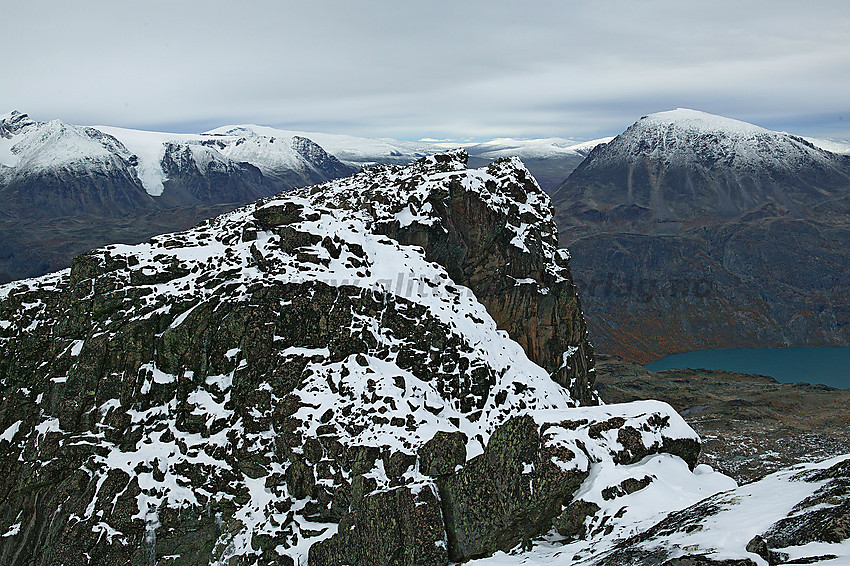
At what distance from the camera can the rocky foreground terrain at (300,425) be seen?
20.8 m

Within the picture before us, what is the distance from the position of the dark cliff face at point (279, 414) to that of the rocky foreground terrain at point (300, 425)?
0.11 m

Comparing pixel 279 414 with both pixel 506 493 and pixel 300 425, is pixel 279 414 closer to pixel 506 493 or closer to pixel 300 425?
pixel 300 425

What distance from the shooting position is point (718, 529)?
1353 cm

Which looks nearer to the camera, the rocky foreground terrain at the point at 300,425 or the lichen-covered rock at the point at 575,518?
the lichen-covered rock at the point at 575,518

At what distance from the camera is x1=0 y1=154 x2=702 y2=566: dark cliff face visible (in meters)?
22.2

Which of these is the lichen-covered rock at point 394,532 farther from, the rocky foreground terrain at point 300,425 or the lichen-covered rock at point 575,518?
the lichen-covered rock at point 575,518

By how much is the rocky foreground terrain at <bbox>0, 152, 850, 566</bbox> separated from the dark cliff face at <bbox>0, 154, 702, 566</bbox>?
0.11 metres

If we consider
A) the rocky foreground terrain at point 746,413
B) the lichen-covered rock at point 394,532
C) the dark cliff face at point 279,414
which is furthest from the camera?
the rocky foreground terrain at point 746,413

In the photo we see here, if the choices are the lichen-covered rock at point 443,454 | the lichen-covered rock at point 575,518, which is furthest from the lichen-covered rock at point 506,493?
the lichen-covered rock at point 443,454

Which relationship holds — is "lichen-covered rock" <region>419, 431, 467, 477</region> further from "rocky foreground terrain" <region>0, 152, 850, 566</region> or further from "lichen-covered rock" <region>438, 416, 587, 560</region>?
"lichen-covered rock" <region>438, 416, 587, 560</region>

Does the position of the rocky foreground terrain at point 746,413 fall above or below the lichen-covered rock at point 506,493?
below

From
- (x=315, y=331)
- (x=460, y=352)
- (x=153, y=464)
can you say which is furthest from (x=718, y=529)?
(x=153, y=464)

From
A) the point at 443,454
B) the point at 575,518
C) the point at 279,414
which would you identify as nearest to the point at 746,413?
the point at 443,454

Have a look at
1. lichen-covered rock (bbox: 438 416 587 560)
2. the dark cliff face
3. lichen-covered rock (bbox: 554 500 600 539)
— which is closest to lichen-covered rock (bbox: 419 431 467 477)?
the dark cliff face
